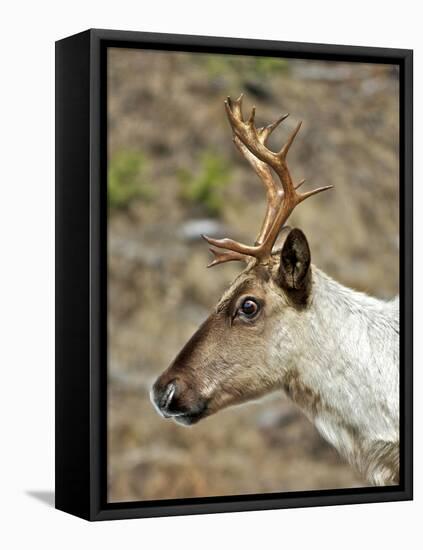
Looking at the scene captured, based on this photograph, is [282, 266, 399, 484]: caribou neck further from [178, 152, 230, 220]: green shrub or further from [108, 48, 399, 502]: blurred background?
[178, 152, 230, 220]: green shrub

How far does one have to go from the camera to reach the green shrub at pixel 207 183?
27.6 feet

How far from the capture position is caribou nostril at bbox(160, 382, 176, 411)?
26.4 ft

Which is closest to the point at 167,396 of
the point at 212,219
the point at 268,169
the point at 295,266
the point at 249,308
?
the point at 249,308

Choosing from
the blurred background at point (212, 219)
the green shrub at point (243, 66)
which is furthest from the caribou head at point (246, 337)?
the green shrub at point (243, 66)

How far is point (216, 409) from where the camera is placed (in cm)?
809

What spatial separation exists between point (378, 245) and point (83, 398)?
2.00 meters

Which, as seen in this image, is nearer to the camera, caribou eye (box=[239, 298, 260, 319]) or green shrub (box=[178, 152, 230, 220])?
caribou eye (box=[239, 298, 260, 319])

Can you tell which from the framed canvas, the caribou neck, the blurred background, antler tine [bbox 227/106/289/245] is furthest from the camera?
antler tine [bbox 227/106/289/245]

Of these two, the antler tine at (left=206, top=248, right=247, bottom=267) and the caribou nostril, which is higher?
the antler tine at (left=206, top=248, right=247, bottom=267)

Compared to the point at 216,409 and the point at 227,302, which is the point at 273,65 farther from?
the point at 216,409

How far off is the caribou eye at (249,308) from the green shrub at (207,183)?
69 centimetres

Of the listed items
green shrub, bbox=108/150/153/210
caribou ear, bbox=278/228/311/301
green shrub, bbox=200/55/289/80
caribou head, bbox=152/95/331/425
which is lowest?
caribou head, bbox=152/95/331/425

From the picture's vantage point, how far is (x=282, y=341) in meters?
8.13

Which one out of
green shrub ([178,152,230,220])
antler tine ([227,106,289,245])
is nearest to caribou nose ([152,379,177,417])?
antler tine ([227,106,289,245])
